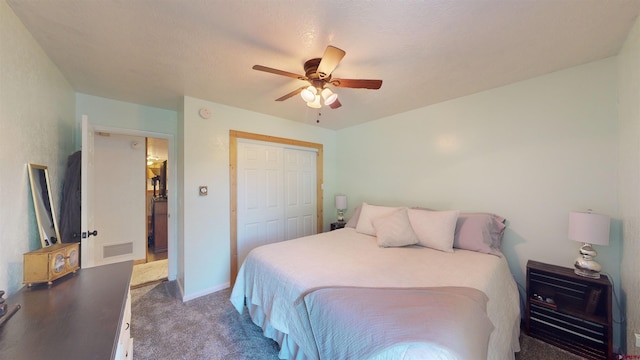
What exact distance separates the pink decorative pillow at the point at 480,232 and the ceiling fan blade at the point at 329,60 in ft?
6.53

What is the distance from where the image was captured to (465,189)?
101 inches

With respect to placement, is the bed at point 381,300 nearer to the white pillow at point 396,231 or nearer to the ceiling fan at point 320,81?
the white pillow at point 396,231

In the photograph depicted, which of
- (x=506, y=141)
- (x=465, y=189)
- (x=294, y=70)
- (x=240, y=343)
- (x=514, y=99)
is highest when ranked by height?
(x=294, y=70)

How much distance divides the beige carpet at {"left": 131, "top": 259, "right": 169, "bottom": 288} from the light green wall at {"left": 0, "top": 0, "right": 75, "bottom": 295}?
1.87 metres

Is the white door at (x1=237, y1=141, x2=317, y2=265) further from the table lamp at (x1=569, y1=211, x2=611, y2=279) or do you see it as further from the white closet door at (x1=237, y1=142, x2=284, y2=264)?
the table lamp at (x1=569, y1=211, x2=611, y2=279)

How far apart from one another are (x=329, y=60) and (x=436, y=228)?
1881 millimetres

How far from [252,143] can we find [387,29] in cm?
229

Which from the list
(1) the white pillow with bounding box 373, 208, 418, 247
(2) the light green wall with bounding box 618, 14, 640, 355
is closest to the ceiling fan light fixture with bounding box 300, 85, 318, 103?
(1) the white pillow with bounding box 373, 208, 418, 247

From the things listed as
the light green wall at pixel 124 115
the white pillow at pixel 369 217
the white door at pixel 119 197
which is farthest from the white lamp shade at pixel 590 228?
the white door at pixel 119 197

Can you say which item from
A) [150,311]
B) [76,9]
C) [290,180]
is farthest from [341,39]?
[150,311]

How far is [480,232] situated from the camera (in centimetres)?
215

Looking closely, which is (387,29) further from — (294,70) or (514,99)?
(514,99)

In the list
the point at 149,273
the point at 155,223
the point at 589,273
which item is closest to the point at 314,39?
the point at 589,273

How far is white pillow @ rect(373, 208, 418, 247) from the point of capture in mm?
2279
